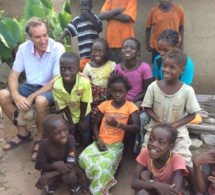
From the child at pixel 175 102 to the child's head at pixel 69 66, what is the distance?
828mm

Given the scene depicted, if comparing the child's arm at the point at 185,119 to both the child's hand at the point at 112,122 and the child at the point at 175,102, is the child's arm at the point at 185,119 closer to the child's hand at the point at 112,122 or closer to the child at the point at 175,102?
the child at the point at 175,102

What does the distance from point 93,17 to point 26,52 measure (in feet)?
3.37

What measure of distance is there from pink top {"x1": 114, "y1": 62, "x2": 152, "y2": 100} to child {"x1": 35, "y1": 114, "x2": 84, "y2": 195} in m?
0.98

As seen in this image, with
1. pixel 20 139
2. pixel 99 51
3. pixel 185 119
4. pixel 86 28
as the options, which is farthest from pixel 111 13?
pixel 20 139

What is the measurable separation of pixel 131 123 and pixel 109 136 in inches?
10.7

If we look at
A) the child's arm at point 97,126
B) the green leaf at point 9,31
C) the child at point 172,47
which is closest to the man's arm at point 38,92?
the child's arm at point 97,126

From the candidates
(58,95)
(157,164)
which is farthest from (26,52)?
(157,164)

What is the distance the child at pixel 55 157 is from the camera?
289cm

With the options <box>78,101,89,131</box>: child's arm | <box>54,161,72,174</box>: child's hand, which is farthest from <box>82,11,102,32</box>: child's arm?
<box>54,161,72,174</box>: child's hand

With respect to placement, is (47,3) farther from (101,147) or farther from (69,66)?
(101,147)

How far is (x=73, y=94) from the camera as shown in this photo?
3387mm

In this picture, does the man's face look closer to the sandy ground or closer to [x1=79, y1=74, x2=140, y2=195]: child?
[x1=79, y1=74, x2=140, y2=195]: child

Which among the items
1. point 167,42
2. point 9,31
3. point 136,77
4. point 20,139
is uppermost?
point 9,31

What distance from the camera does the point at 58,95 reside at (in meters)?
3.43
